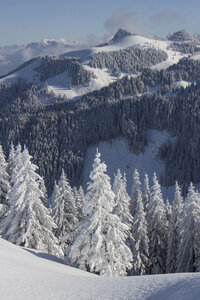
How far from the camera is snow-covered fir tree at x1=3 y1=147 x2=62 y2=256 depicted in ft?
85.1

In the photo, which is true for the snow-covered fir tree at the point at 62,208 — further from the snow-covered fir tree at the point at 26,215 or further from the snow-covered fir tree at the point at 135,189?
the snow-covered fir tree at the point at 26,215

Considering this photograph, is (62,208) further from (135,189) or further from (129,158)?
(129,158)

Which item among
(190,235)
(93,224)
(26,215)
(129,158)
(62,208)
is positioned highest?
(93,224)

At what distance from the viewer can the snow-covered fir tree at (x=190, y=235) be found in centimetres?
3509

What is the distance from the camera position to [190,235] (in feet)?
117

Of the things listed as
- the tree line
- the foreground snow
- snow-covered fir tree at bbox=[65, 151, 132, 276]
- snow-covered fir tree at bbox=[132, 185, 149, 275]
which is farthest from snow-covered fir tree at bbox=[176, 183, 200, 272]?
the foreground snow

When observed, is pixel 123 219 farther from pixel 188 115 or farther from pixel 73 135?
pixel 73 135

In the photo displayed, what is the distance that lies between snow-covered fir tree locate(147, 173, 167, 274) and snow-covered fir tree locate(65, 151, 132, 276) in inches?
700

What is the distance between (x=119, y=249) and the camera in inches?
937

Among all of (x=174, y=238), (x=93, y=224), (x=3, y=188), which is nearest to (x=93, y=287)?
(x=93, y=224)

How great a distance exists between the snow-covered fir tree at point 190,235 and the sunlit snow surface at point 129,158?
268ft

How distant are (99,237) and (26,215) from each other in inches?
307

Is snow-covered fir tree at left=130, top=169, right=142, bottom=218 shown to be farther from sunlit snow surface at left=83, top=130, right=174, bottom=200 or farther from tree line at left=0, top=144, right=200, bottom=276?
sunlit snow surface at left=83, top=130, right=174, bottom=200


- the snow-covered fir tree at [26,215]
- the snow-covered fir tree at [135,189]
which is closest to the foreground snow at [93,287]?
the snow-covered fir tree at [26,215]
